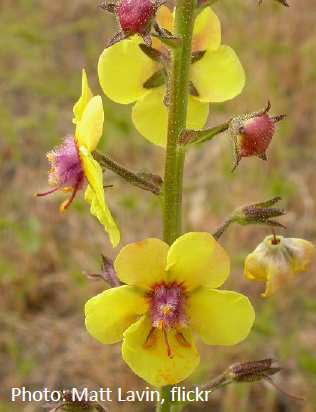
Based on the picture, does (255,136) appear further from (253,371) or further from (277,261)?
(253,371)

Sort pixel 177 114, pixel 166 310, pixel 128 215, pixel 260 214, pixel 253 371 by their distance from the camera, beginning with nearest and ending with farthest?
pixel 166 310
pixel 177 114
pixel 260 214
pixel 253 371
pixel 128 215

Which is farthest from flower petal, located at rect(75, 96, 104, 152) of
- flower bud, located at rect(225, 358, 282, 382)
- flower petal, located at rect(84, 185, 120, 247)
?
flower bud, located at rect(225, 358, 282, 382)

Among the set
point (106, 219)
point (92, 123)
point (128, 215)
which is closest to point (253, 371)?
point (106, 219)

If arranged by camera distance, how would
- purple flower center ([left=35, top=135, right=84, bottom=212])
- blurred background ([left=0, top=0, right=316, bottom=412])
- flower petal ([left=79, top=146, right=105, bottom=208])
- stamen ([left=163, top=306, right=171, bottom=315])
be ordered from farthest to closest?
blurred background ([left=0, top=0, right=316, bottom=412]), purple flower center ([left=35, top=135, right=84, bottom=212]), stamen ([left=163, top=306, right=171, bottom=315]), flower petal ([left=79, top=146, right=105, bottom=208])

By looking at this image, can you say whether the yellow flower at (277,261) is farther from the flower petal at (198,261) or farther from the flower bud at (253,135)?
the flower bud at (253,135)

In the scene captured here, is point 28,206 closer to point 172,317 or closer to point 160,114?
point 160,114

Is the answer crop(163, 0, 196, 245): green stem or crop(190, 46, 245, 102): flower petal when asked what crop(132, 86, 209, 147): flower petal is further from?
crop(163, 0, 196, 245): green stem

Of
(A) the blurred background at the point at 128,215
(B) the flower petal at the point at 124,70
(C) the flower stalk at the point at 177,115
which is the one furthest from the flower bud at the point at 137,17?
(A) the blurred background at the point at 128,215

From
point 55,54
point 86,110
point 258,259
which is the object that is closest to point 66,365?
point 258,259
